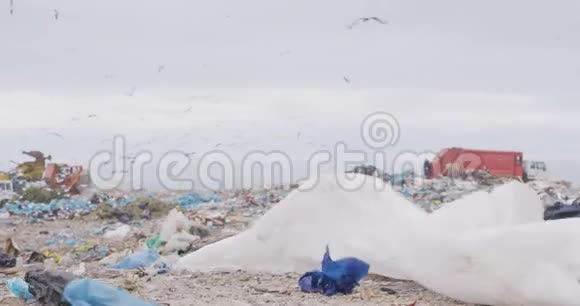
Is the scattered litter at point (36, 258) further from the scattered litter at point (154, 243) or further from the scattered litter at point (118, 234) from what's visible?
the scattered litter at point (118, 234)

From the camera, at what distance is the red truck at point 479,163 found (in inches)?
499

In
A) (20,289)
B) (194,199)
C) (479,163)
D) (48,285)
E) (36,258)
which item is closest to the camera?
(48,285)

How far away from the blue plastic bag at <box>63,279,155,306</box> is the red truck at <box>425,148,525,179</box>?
33.0 feet

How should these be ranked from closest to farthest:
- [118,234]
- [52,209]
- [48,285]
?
[48,285] → [118,234] → [52,209]

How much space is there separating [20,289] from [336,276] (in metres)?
1.30

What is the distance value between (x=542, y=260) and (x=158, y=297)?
1.52 m

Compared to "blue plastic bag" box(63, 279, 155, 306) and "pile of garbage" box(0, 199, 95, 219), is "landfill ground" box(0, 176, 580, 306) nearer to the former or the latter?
"pile of garbage" box(0, 199, 95, 219)

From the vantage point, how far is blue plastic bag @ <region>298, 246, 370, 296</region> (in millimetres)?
3387

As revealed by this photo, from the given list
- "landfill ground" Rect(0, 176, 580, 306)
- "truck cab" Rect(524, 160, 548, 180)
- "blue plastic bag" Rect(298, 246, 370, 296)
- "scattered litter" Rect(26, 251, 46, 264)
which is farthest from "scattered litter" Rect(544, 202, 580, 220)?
"truck cab" Rect(524, 160, 548, 180)

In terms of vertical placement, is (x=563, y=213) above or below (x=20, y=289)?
above

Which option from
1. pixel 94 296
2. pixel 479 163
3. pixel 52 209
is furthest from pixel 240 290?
pixel 479 163

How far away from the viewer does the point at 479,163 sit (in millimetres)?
12773

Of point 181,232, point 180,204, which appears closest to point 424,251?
point 181,232

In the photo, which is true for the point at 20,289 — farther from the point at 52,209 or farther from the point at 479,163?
the point at 479,163
